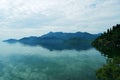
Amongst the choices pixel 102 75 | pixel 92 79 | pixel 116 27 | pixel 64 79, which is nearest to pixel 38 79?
pixel 64 79

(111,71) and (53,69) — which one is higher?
(111,71)

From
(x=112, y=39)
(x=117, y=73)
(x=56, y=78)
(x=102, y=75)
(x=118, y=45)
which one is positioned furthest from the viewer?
(x=112, y=39)

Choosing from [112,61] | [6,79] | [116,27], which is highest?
[116,27]

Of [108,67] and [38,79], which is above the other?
[108,67]

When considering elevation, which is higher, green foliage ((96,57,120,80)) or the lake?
green foliage ((96,57,120,80))

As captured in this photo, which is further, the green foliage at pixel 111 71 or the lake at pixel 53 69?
the lake at pixel 53 69

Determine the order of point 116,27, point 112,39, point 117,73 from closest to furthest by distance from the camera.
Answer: point 117,73, point 112,39, point 116,27

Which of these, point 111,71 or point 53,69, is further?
point 53,69

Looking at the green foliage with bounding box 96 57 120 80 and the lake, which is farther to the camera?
the lake

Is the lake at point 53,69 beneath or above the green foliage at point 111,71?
beneath

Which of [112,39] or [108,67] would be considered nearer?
[108,67]

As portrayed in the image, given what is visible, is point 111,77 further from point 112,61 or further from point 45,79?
point 45,79
